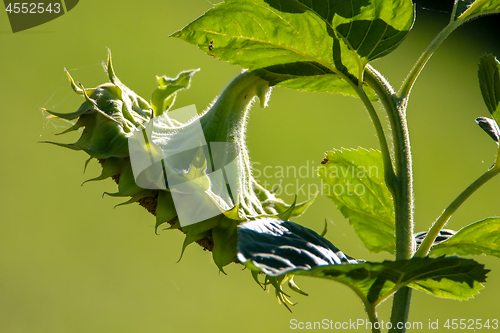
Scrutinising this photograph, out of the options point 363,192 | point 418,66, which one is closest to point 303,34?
point 418,66

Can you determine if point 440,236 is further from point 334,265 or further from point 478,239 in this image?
point 334,265

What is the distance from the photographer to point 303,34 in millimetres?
359

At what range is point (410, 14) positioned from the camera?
13.2 inches

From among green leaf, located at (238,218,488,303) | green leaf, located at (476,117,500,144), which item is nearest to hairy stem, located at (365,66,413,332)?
green leaf, located at (238,218,488,303)

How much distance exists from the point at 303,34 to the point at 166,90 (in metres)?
0.13

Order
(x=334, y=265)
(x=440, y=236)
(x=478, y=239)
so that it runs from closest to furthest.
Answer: (x=334, y=265) → (x=478, y=239) → (x=440, y=236)

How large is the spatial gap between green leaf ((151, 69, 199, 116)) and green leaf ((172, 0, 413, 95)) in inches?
1.6

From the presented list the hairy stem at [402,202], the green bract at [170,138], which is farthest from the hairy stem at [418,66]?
the green bract at [170,138]

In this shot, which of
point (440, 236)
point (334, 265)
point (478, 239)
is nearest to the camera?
point (334, 265)

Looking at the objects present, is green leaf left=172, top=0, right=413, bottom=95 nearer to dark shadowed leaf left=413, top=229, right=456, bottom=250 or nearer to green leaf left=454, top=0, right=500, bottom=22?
green leaf left=454, top=0, right=500, bottom=22

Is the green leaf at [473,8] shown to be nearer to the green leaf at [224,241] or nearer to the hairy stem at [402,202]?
the hairy stem at [402,202]

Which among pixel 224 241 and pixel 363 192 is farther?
pixel 363 192

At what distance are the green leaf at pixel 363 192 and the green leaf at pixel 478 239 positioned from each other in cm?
8

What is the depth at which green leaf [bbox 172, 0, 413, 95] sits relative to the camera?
34cm
